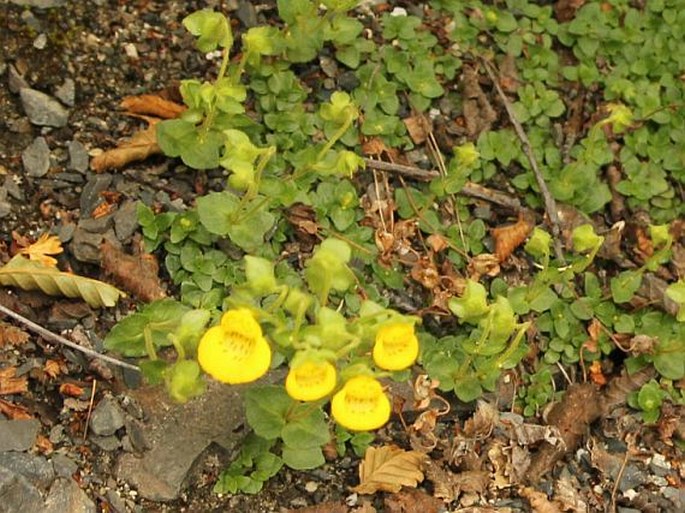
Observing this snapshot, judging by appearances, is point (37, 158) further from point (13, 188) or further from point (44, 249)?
point (44, 249)

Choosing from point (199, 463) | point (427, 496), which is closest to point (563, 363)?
point (427, 496)

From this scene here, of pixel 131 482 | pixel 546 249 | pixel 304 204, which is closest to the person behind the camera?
pixel 131 482

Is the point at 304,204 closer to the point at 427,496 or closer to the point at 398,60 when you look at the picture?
the point at 398,60

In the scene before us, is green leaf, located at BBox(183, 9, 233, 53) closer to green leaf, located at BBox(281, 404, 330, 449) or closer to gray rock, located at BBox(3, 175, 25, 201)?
gray rock, located at BBox(3, 175, 25, 201)

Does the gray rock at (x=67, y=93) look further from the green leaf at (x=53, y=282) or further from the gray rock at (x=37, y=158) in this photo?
the green leaf at (x=53, y=282)

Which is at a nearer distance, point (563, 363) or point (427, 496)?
point (427, 496)

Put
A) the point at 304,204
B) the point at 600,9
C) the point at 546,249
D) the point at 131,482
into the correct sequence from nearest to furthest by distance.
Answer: the point at 131,482, the point at 546,249, the point at 304,204, the point at 600,9

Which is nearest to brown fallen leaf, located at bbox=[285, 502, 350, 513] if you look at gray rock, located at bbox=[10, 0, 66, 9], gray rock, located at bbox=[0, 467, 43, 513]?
gray rock, located at bbox=[0, 467, 43, 513]
